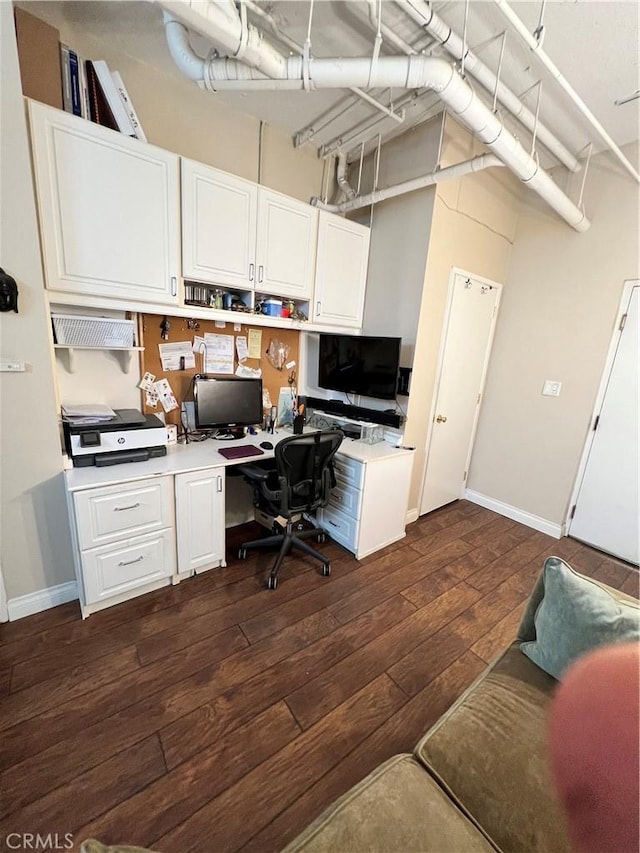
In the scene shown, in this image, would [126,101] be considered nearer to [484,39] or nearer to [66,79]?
[66,79]

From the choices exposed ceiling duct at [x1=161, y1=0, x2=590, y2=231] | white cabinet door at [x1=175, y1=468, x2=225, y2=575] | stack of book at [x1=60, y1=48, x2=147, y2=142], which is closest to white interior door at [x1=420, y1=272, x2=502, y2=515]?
exposed ceiling duct at [x1=161, y1=0, x2=590, y2=231]

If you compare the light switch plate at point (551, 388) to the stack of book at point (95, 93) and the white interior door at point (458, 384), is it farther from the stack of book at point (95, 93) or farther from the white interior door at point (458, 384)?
the stack of book at point (95, 93)

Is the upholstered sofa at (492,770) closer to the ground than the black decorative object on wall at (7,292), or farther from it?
closer to the ground

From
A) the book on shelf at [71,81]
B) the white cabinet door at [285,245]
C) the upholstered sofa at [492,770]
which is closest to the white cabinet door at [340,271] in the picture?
the white cabinet door at [285,245]

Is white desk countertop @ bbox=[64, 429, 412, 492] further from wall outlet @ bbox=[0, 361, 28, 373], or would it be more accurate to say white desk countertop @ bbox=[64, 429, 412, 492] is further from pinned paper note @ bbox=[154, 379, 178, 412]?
wall outlet @ bbox=[0, 361, 28, 373]

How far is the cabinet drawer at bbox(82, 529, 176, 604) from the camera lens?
1768 millimetres

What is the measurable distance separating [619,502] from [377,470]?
2050 mm

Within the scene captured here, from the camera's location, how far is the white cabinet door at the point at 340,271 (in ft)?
8.32

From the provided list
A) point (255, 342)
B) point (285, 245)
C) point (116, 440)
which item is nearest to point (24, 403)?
point (116, 440)

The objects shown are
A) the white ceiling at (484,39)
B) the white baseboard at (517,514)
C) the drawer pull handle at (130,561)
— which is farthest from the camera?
the white baseboard at (517,514)

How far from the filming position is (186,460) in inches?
80.6

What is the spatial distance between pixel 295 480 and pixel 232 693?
1100 mm

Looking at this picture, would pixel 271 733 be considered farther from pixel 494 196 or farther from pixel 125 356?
A: pixel 494 196

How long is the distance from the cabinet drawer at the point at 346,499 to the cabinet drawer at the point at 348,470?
44mm
